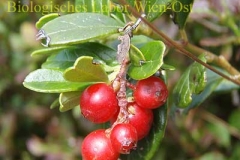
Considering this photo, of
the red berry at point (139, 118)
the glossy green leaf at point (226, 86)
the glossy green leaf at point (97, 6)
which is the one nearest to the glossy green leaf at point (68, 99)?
the red berry at point (139, 118)

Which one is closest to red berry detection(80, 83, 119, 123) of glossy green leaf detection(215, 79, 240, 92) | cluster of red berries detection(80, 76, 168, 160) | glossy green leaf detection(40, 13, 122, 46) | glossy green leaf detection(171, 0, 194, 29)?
cluster of red berries detection(80, 76, 168, 160)

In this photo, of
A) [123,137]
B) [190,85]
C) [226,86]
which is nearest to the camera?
[123,137]

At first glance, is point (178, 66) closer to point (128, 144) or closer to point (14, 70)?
point (14, 70)

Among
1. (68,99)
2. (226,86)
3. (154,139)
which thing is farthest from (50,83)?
(226,86)

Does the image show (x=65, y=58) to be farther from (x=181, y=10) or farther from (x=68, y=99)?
(x=181, y=10)

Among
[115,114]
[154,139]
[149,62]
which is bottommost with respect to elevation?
[154,139]

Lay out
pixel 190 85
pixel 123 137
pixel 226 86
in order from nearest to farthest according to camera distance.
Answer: pixel 123 137, pixel 190 85, pixel 226 86

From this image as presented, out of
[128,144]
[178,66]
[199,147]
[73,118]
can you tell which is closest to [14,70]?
[73,118]

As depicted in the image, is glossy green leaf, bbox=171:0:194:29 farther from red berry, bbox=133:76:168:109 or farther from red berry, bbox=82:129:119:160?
red berry, bbox=82:129:119:160
